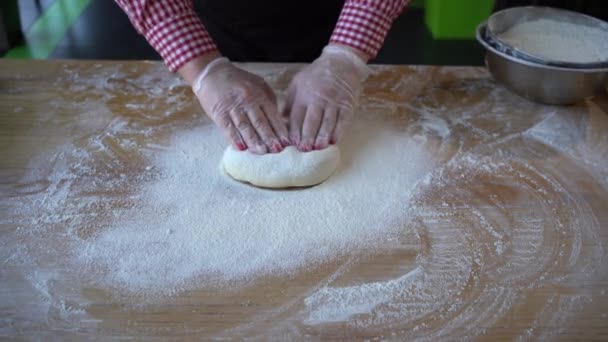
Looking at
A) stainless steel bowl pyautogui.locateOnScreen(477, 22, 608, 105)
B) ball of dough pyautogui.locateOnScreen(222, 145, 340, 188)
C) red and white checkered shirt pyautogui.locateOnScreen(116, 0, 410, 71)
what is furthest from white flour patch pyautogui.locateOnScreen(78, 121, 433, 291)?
stainless steel bowl pyautogui.locateOnScreen(477, 22, 608, 105)

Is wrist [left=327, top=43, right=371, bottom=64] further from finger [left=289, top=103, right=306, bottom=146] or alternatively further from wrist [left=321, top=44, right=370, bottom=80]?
finger [left=289, top=103, right=306, bottom=146]

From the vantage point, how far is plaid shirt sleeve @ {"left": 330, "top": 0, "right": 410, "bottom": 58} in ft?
4.08

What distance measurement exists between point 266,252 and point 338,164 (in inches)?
11.7

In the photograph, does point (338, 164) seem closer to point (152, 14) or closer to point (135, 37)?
point (152, 14)

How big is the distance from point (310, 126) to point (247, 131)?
5.7 inches

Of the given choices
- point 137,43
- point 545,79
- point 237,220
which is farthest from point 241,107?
point 137,43

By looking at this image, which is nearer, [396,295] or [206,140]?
[396,295]

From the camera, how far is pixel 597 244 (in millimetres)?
959

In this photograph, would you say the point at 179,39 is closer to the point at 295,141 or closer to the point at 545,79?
the point at 295,141

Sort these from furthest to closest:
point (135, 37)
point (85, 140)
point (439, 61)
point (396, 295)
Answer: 1. point (135, 37)
2. point (439, 61)
3. point (85, 140)
4. point (396, 295)

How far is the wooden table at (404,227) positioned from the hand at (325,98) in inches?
5.3

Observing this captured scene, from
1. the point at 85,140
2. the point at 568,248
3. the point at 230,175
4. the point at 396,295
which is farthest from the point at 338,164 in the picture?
the point at 85,140

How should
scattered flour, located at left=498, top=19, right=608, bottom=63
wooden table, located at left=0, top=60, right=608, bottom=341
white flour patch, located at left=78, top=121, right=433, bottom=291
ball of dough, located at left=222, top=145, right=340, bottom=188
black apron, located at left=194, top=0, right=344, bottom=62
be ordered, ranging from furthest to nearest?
black apron, located at left=194, top=0, right=344, bottom=62 < scattered flour, located at left=498, top=19, right=608, bottom=63 < ball of dough, located at left=222, top=145, right=340, bottom=188 < white flour patch, located at left=78, top=121, right=433, bottom=291 < wooden table, located at left=0, top=60, right=608, bottom=341

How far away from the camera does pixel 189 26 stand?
1.21 metres
